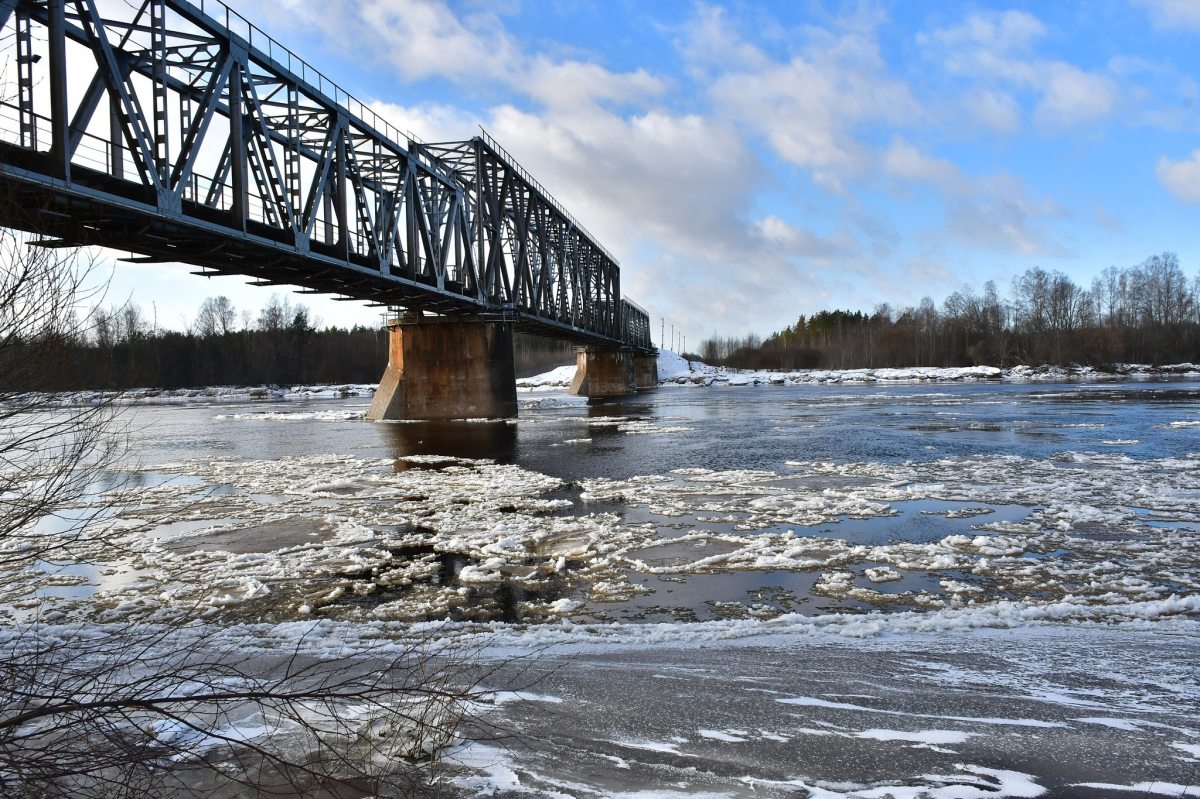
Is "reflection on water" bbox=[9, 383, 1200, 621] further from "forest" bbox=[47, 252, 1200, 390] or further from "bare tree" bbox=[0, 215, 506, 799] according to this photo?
"forest" bbox=[47, 252, 1200, 390]

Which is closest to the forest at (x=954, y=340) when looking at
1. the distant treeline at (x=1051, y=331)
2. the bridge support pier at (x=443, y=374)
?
the distant treeline at (x=1051, y=331)

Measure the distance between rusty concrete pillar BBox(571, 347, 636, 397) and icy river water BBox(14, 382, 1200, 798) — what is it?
6237 cm

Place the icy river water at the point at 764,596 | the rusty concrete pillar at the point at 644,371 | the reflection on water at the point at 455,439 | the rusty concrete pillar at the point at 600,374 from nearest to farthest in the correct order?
the icy river water at the point at 764,596 < the reflection on water at the point at 455,439 < the rusty concrete pillar at the point at 600,374 < the rusty concrete pillar at the point at 644,371

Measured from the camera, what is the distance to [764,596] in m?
7.96

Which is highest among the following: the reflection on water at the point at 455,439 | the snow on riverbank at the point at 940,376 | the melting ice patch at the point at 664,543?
the snow on riverbank at the point at 940,376

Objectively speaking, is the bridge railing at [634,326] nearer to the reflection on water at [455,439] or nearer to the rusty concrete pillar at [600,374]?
the rusty concrete pillar at [600,374]

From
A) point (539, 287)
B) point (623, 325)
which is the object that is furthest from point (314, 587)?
point (623, 325)

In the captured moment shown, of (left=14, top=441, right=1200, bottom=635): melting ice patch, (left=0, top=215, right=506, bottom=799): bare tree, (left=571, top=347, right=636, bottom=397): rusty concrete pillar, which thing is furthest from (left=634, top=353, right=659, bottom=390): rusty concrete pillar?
(left=0, top=215, right=506, bottom=799): bare tree

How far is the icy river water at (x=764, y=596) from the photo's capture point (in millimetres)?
4270

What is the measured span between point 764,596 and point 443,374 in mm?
33553

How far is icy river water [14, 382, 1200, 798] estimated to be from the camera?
4270 millimetres

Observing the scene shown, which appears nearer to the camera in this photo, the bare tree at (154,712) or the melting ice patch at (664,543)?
the bare tree at (154,712)

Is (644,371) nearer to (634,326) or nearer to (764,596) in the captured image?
(634,326)

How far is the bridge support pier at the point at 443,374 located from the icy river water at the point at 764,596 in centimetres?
1920
